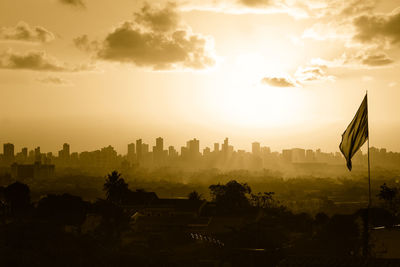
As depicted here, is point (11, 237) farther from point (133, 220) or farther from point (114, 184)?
point (114, 184)

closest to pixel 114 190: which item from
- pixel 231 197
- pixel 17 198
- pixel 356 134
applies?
pixel 17 198

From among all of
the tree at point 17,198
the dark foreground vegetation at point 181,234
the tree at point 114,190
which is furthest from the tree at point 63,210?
the tree at point 114,190

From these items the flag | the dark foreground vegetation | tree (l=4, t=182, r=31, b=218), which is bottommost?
the dark foreground vegetation

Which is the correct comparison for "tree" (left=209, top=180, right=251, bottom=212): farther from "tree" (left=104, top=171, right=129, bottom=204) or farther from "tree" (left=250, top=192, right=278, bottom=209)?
"tree" (left=104, top=171, right=129, bottom=204)

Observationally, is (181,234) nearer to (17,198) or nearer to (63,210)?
(63,210)

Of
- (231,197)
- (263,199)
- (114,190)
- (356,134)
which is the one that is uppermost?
(356,134)

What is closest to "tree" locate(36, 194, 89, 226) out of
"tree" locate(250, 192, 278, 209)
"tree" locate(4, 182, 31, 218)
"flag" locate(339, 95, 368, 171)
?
"tree" locate(4, 182, 31, 218)
